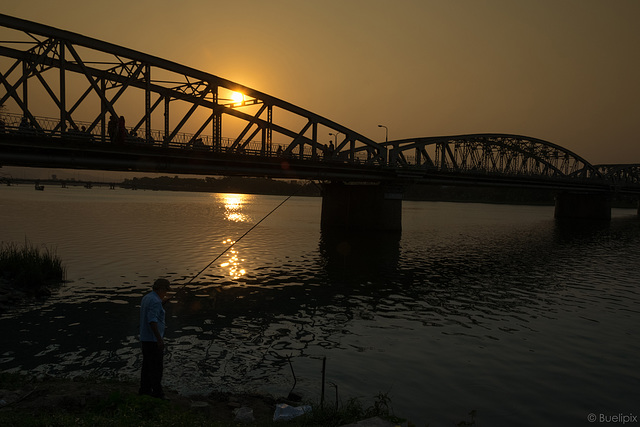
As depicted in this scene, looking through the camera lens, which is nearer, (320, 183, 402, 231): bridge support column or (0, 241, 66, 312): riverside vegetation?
(0, 241, 66, 312): riverside vegetation

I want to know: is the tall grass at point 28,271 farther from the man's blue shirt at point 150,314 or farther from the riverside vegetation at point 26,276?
the man's blue shirt at point 150,314

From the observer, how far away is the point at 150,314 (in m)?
9.17

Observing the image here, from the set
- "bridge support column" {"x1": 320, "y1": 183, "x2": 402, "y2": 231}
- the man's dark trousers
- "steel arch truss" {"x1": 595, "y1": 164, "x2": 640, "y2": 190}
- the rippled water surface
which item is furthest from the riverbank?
"steel arch truss" {"x1": 595, "y1": 164, "x2": 640, "y2": 190}

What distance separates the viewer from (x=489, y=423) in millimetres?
9742

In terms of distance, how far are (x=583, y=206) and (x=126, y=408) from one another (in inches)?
4675

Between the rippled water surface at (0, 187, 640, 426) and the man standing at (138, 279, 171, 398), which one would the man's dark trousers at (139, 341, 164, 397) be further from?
the rippled water surface at (0, 187, 640, 426)

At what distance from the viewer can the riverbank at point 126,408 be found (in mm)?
7371

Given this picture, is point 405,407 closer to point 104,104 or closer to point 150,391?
point 150,391

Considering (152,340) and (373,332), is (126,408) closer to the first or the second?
(152,340)

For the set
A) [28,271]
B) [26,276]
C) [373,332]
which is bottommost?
[373,332]

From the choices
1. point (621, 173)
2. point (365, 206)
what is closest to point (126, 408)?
point (365, 206)

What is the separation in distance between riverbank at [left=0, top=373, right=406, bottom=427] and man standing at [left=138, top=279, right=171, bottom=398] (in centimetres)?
40

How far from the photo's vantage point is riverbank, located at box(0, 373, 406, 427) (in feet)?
24.2

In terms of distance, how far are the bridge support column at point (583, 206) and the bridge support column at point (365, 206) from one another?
70.1 m
